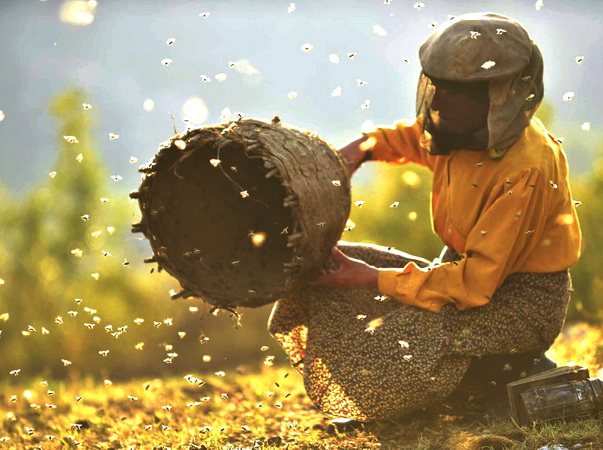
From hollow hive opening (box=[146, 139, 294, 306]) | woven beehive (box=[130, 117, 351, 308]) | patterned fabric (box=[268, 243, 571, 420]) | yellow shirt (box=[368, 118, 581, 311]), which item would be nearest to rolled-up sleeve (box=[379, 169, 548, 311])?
yellow shirt (box=[368, 118, 581, 311])

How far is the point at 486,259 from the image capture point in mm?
3984

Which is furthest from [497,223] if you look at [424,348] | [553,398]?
[553,398]

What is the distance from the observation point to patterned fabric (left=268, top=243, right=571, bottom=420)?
4.09 metres

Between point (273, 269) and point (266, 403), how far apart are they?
4.19 feet

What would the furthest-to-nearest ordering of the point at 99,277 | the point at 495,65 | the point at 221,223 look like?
the point at 99,277 → the point at 221,223 → the point at 495,65

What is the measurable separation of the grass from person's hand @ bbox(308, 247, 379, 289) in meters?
0.78

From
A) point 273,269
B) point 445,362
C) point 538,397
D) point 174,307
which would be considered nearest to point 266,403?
point 273,269

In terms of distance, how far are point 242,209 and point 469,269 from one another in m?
1.48

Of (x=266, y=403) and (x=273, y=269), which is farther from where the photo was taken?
(x=266, y=403)

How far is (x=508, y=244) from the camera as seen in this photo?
3.95m

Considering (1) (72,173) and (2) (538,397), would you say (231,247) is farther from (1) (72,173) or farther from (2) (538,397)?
(1) (72,173)

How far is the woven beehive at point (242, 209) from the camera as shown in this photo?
4.03m

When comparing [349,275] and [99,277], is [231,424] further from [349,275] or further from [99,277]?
[99,277]

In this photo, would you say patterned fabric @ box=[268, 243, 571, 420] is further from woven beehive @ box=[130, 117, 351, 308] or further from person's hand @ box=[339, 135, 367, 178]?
person's hand @ box=[339, 135, 367, 178]
